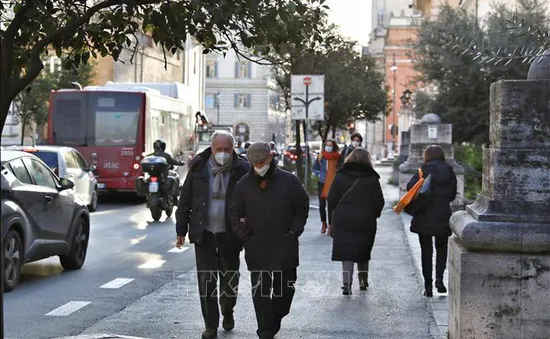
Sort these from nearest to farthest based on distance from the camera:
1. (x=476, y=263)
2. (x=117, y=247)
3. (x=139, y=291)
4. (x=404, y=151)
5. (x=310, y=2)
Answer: (x=476, y=263), (x=310, y=2), (x=139, y=291), (x=117, y=247), (x=404, y=151)

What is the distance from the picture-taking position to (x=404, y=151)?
38.3m

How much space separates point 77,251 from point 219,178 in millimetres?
4947

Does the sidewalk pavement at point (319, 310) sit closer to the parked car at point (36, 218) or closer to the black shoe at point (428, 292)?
the black shoe at point (428, 292)

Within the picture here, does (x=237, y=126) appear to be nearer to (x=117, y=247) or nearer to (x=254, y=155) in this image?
(x=117, y=247)

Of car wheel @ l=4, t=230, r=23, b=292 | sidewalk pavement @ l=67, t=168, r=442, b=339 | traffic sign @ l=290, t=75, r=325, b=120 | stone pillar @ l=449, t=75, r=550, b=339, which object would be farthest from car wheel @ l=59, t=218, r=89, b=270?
traffic sign @ l=290, t=75, r=325, b=120

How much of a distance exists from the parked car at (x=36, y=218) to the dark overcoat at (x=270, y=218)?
3.28 meters

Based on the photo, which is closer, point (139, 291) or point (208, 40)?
point (208, 40)

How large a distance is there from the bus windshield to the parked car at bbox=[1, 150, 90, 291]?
1325 centimetres

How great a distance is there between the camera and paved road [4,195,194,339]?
8.76 metres

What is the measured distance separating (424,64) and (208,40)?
2491 cm

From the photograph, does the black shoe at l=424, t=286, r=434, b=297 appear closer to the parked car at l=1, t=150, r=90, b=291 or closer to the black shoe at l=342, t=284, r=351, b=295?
the black shoe at l=342, t=284, r=351, b=295

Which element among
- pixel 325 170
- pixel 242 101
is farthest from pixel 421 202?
pixel 242 101

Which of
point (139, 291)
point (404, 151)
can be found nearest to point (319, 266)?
point (139, 291)

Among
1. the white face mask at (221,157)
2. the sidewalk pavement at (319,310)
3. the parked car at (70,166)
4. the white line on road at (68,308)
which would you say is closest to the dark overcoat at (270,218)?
the white face mask at (221,157)
